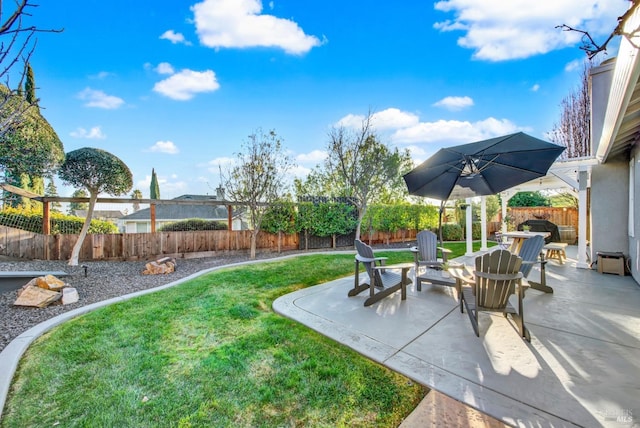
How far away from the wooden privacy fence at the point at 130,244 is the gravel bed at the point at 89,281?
326 millimetres

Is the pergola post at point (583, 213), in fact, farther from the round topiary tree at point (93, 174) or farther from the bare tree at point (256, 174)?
the round topiary tree at point (93, 174)

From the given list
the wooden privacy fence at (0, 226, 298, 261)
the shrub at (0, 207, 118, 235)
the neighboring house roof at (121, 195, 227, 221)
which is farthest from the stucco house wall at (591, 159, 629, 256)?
the neighboring house roof at (121, 195, 227, 221)

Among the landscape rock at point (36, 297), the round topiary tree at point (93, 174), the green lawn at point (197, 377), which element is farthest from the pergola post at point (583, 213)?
the round topiary tree at point (93, 174)

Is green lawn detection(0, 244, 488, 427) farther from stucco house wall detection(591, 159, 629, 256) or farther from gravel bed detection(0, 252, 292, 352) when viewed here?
stucco house wall detection(591, 159, 629, 256)

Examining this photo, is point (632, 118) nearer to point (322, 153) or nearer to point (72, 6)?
point (322, 153)

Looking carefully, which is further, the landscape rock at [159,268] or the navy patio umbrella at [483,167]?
the landscape rock at [159,268]

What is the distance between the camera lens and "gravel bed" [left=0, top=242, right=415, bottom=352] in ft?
11.2

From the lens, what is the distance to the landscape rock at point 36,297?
12.5ft

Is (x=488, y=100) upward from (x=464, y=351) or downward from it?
upward

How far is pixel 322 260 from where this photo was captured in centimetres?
779

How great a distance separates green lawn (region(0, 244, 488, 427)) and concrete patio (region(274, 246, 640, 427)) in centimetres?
37

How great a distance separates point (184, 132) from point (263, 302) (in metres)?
9.21

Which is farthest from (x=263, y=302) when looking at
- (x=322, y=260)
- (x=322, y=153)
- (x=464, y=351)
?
(x=322, y=153)

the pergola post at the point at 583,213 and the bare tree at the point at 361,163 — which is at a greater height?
the bare tree at the point at 361,163
